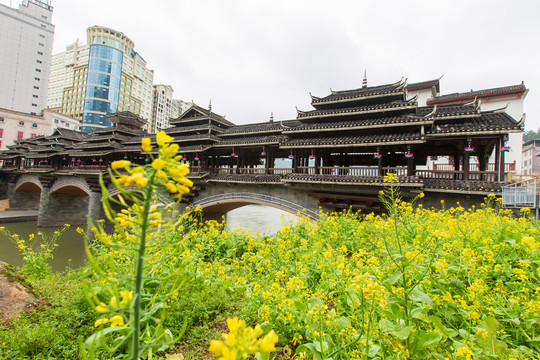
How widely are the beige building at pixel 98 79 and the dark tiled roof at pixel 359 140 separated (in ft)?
189

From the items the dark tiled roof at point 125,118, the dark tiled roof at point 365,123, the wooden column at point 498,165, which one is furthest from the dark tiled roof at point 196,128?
the wooden column at point 498,165

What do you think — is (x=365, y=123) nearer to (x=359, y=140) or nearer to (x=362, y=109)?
(x=359, y=140)

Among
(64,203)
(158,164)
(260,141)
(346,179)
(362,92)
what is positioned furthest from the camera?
(64,203)

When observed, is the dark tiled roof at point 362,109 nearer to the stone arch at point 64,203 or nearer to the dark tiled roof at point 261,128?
the dark tiled roof at point 261,128

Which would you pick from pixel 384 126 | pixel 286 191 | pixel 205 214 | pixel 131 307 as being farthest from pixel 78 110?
pixel 131 307

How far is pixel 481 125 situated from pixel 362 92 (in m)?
6.02

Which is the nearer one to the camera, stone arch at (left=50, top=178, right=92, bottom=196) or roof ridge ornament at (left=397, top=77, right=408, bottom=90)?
roof ridge ornament at (left=397, top=77, right=408, bottom=90)

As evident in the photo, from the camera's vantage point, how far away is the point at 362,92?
1397 cm

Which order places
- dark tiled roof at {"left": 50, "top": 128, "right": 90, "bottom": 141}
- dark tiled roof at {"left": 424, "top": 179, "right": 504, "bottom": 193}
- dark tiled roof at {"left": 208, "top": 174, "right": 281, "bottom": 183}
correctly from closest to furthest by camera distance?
1. dark tiled roof at {"left": 424, "top": 179, "right": 504, "bottom": 193}
2. dark tiled roof at {"left": 208, "top": 174, "right": 281, "bottom": 183}
3. dark tiled roof at {"left": 50, "top": 128, "right": 90, "bottom": 141}

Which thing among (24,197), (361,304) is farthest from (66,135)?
(361,304)

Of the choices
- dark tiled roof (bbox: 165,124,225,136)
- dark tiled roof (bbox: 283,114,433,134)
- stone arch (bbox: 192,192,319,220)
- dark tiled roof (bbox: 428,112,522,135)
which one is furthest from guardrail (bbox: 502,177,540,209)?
dark tiled roof (bbox: 165,124,225,136)

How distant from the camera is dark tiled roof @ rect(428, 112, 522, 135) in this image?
915cm

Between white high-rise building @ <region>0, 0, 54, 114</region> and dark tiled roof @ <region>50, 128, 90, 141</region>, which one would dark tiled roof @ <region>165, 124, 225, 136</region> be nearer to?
dark tiled roof @ <region>50, 128, 90, 141</region>

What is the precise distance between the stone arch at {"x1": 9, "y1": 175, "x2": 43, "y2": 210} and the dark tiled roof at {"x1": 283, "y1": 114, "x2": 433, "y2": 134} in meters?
36.8
